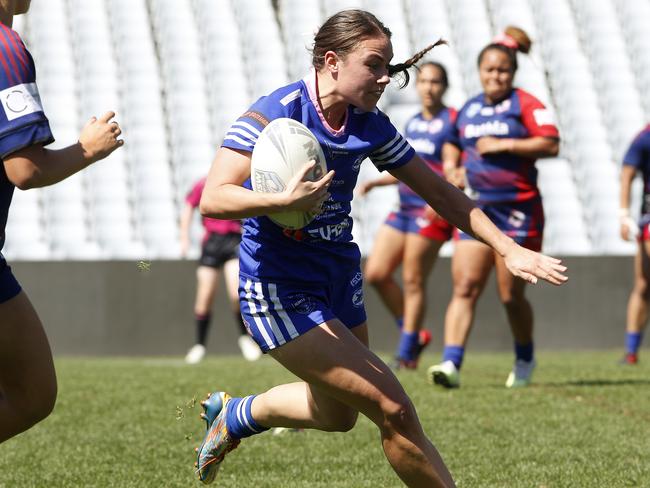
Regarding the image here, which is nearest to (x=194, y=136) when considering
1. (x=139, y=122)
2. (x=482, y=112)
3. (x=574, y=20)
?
(x=139, y=122)

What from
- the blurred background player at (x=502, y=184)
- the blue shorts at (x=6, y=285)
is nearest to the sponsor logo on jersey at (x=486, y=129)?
the blurred background player at (x=502, y=184)

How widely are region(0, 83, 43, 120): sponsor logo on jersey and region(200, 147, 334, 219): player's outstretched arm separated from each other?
612 millimetres

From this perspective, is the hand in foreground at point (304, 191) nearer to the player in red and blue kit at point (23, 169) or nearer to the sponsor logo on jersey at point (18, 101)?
the player in red and blue kit at point (23, 169)

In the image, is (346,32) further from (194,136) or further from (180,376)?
(194,136)

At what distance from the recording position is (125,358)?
13.1 meters

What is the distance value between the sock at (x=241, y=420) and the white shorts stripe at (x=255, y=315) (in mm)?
703

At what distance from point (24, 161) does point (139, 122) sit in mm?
14263

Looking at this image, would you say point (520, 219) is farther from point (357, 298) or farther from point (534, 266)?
point (534, 266)

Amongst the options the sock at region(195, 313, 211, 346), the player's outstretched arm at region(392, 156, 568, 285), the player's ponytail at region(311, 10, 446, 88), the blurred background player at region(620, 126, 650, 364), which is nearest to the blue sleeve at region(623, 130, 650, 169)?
the blurred background player at region(620, 126, 650, 364)

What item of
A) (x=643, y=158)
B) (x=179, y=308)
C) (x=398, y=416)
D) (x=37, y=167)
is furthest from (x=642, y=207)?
(x=37, y=167)

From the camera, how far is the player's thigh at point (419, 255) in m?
9.33

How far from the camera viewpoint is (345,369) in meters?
3.82

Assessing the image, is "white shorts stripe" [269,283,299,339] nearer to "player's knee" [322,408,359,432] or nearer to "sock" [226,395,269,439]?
"player's knee" [322,408,359,432]

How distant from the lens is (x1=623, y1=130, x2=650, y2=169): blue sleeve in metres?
10.1
